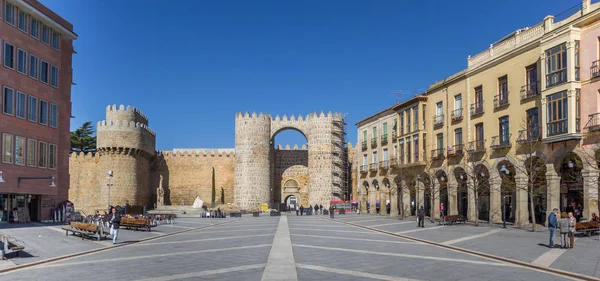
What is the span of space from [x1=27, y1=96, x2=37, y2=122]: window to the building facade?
2562 cm

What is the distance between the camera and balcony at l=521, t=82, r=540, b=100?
27.9m

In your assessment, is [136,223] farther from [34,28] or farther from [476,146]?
[476,146]

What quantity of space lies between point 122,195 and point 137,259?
45724 millimetres

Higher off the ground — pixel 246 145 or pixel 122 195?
pixel 246 145

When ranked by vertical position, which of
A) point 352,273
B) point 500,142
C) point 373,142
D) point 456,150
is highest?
point 373,142

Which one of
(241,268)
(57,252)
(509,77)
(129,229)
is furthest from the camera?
(509,77)

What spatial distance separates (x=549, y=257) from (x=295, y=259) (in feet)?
23.9

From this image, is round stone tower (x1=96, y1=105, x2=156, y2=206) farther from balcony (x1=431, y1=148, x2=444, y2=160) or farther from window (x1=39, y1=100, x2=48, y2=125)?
balcony (x1=431, y1=148, x2=444, y2=160)

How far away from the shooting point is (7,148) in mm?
30969

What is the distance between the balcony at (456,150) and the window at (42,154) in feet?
85.8

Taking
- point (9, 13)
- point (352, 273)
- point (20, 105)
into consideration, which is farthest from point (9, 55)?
point (352, 273)

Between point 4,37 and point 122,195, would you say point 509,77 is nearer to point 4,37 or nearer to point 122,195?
point 4,37

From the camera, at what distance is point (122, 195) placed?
2303 inches

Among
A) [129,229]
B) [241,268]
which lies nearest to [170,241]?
[129,229]
